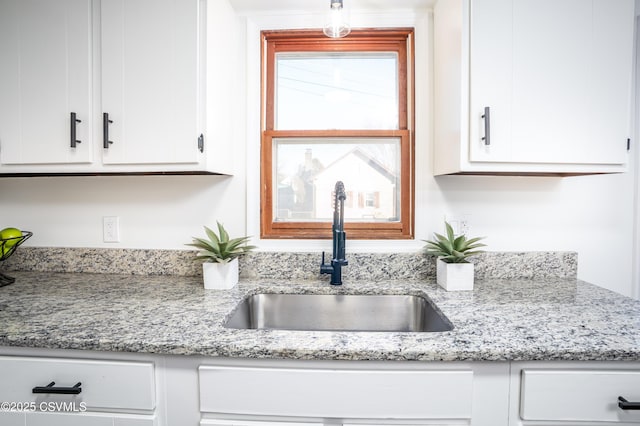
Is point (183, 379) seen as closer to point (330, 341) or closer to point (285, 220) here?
point (330, 341)

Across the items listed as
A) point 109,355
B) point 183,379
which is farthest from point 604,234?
point 109,355

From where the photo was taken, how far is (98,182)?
1.56 meters

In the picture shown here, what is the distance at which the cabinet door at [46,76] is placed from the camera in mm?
1239

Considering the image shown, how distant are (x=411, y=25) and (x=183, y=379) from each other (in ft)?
5.58

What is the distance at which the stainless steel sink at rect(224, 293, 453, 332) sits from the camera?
4.31 ft

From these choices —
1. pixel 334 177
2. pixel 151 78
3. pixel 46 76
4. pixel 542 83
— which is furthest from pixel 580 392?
pixel 46 76

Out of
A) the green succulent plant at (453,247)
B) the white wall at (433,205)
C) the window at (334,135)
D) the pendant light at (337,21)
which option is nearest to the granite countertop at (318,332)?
the green succulent plant at (453,247)

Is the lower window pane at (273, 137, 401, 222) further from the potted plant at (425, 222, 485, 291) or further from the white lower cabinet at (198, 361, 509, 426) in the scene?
the white lower cabinet at (198, 361, 509, 426)

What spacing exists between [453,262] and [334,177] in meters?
0.67

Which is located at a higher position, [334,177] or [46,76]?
[46,76]

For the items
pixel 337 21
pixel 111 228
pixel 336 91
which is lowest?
pixel 111 228

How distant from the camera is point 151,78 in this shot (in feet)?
3.97

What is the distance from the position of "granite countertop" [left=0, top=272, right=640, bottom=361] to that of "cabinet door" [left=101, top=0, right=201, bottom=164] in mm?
558

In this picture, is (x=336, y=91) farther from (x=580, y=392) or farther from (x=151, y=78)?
(x=580, y=392)
